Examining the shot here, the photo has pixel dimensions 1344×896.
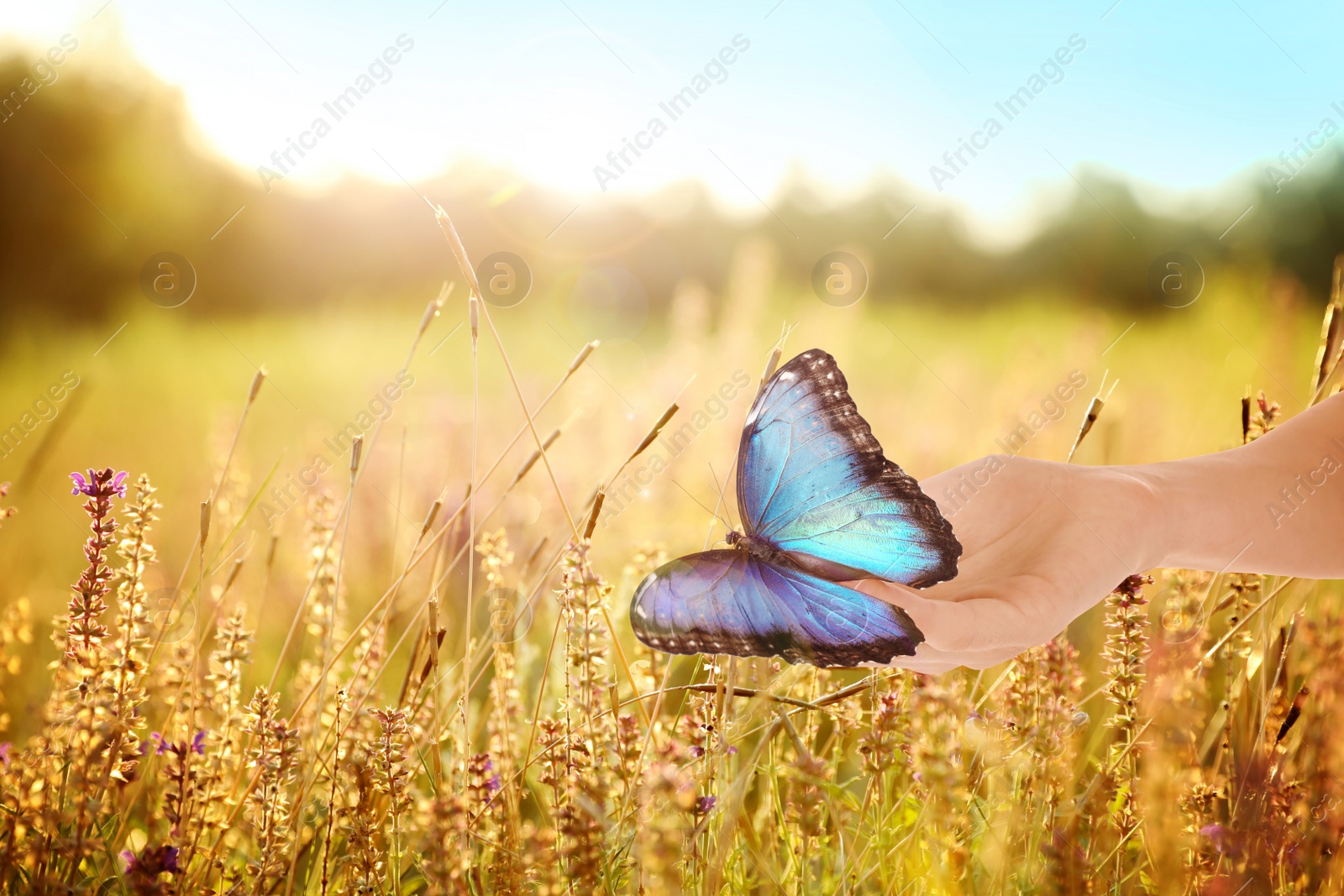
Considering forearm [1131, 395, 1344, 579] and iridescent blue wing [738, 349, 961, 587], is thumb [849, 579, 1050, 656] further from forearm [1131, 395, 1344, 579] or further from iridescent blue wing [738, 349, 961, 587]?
forearm [1131, 395, 1344, 579]

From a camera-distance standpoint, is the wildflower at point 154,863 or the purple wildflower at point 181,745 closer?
the wildflower at point 154,863

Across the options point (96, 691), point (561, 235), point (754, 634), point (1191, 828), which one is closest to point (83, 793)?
point (96, 691)

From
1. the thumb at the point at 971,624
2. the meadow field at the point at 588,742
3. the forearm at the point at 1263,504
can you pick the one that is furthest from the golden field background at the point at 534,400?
the forearm at the point at 1263,504

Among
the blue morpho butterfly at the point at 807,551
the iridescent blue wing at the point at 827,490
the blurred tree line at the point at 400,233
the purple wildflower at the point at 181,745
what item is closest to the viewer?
the purple wildflower at the point at 181,745

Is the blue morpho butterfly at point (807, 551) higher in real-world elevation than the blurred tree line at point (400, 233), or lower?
lower

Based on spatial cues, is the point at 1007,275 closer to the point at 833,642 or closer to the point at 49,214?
the point at 49,214

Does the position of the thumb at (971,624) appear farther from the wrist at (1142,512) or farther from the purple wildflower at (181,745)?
the purple wildflower at (181,745)

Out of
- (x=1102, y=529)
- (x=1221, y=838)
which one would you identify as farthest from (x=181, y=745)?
(x=1102, y=529)

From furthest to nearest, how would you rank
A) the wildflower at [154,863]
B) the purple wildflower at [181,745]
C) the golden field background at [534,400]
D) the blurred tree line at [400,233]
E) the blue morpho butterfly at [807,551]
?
the blurred tree line at [400,233], the golden field background at [534,400], the blue morpho butterfly at [807,551], the purple wildflower at [181,745], the wildflower at [154,863]
